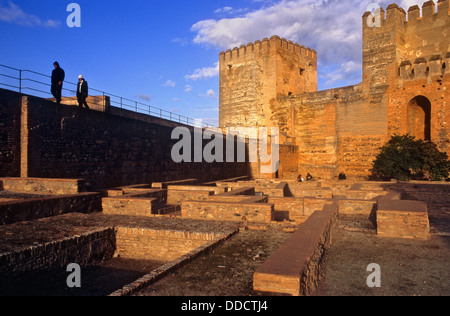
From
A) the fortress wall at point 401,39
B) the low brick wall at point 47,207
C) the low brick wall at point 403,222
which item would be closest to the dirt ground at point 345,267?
the low brick wall at point 403,222

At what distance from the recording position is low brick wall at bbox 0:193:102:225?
19.9 feet

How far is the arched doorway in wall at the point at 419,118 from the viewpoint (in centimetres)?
1957

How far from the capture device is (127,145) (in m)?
13.0

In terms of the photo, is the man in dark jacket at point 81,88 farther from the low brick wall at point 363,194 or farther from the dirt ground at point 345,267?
the low brick wall at point 363,194

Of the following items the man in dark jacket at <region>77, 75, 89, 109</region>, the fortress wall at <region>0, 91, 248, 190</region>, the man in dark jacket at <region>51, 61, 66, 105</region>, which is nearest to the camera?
the fortress wall at <region>0, 91, 248, 190</region>

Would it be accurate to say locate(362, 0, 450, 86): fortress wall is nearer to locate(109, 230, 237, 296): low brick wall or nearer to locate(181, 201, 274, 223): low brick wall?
locate(181, 201, 274, 223): low brick wall

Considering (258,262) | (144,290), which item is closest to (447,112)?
(258,262)

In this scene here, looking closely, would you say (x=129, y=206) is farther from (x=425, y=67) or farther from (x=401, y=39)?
(x=401, y=39)

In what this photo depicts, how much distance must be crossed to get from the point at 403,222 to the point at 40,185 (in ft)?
27.1

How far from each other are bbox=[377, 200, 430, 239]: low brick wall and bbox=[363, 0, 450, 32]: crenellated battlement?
1833cm

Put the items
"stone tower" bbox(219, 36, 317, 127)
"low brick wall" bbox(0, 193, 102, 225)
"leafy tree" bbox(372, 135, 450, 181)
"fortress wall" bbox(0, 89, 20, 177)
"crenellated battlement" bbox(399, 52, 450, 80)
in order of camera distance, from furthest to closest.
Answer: "stone tower" bbox(219, 36, 317, 127) < "crenellated battlement" bbox(399, 52, 450, 80) < "leafy tree" bbox(372, 135, 450, 181) < "fortress wall" bbox(0, 89, 20, 177) < "low brick wall" bbox(0, 193, 102, 225)

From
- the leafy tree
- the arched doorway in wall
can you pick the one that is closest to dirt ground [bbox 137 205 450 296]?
the leafy tree
